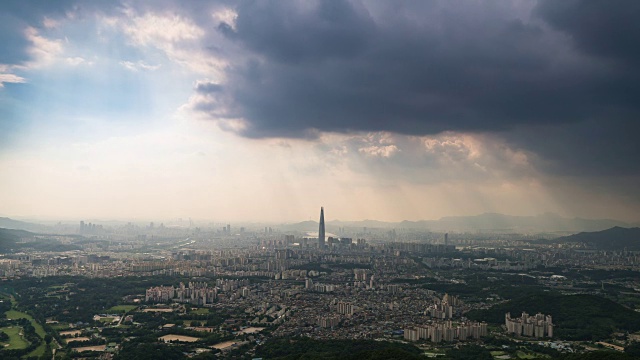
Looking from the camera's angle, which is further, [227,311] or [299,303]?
[299,303]

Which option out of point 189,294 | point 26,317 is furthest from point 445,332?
point 26,317

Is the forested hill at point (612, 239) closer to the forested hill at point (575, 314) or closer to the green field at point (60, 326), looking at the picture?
the forested hill at point (575, 314)

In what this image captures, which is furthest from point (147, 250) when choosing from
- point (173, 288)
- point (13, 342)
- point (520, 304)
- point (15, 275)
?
point (520, 304)

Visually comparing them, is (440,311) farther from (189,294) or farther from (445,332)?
(189,294)

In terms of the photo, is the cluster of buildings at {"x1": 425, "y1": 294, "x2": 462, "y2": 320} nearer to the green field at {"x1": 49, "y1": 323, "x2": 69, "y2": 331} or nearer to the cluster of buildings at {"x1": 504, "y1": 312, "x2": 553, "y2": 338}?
the cluster of buildings at {"x1": 504, "y1": 312, "x2": 553, "y2": 338}

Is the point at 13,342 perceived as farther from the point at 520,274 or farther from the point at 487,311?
the point at 520,274
